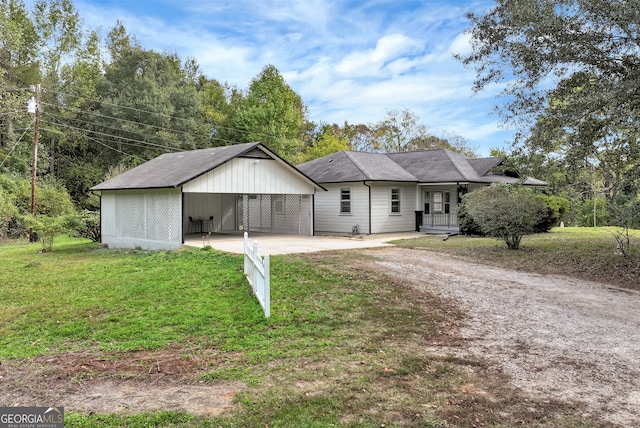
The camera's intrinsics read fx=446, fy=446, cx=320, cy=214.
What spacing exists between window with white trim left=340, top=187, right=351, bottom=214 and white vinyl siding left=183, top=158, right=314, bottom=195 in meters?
2.17

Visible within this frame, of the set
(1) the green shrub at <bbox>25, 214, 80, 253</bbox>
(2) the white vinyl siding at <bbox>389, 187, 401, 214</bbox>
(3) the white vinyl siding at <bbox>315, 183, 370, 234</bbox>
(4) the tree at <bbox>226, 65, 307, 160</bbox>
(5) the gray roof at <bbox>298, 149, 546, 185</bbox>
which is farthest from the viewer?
(4) the tree at <bbox>226, 65, 307, 160</bbox>

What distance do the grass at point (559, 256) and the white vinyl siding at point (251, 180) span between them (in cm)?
512

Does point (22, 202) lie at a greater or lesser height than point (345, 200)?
greater

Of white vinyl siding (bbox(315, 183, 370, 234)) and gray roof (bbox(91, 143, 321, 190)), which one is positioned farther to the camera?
white vinyl siding (bbox(315, 183, 370, 234))

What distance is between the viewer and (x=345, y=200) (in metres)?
21.1

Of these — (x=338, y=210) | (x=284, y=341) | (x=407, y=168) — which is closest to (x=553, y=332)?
(x=284, y=341)

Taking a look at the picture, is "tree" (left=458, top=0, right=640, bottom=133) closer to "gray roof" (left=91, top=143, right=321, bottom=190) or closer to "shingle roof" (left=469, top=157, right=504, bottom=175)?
"gray roof" (left=91, top=143, right=321, bottom=190)

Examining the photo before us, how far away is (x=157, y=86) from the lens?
34219mm

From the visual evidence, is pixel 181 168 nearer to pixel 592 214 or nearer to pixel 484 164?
Answer: pixel 484 164

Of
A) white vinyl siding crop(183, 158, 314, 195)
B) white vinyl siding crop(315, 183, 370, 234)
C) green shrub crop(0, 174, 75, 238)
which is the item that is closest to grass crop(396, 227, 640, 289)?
white vinyl siding crop(315, 183, 370, 234)

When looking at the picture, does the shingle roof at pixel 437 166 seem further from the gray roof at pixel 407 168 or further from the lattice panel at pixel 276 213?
the lattice panel at pixel 276 213

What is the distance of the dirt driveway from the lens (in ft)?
13.3

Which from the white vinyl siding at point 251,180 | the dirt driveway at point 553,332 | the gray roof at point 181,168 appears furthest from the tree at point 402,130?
the dirt driveway at point 553,332

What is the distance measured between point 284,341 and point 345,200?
15.9 m
